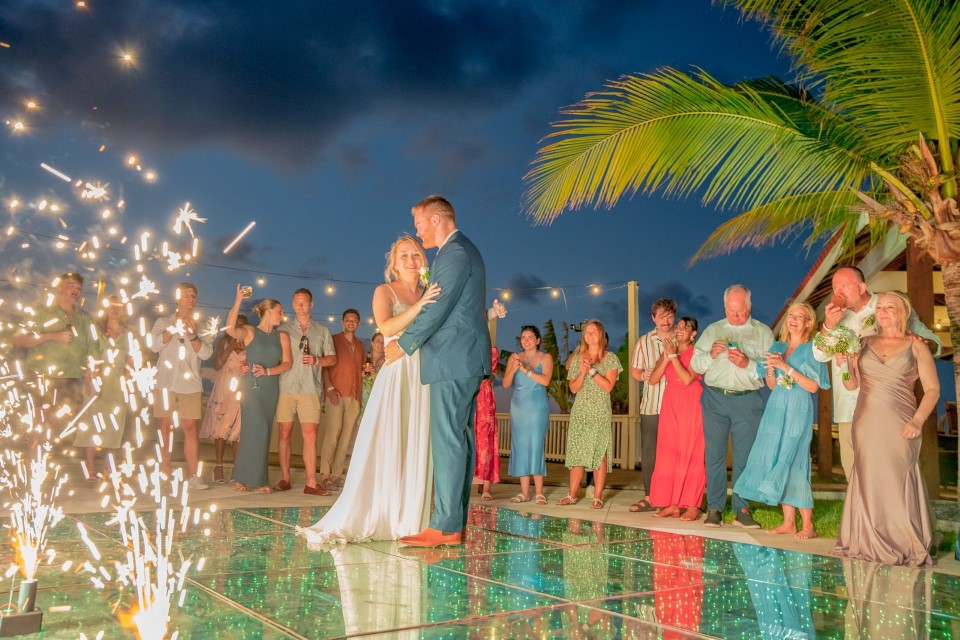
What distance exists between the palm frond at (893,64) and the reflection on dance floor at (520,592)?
339 cm

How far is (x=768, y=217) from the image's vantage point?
8984mm

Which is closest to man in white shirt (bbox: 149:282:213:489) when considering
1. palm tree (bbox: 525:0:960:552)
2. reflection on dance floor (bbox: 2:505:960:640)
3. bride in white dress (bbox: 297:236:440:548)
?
reflection on dance floor (bbox: 2:505:960:640)

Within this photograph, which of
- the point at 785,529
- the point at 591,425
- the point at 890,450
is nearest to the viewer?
the point at 890,450

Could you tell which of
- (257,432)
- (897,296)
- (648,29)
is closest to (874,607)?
(897,296)

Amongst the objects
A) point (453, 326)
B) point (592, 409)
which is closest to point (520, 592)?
point (453, 326)

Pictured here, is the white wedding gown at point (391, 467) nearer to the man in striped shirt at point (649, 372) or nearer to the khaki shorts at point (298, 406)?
the man in striped shirt at point (649, 372)

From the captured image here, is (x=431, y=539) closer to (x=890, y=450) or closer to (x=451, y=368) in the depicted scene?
(x=451, y=368)

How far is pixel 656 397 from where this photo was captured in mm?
7699

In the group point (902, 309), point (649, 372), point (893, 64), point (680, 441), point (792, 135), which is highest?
point (893, 64)

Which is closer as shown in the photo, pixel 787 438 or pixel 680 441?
pixel 787 438

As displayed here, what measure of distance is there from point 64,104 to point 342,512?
301 centimetres

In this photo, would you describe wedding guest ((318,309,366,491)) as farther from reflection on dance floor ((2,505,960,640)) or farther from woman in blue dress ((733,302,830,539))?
woman in blue dress ((733,302,830,539))

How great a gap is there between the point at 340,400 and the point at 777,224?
210 inches

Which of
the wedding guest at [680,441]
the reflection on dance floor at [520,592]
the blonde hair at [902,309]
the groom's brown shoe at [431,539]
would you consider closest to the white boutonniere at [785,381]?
the wedding guest at [680,441]
